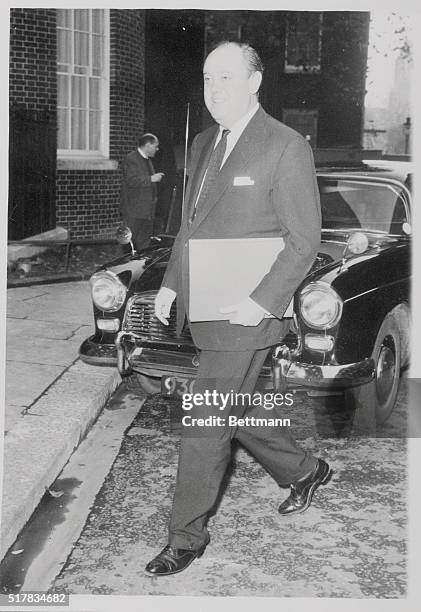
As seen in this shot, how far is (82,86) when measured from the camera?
9297mm

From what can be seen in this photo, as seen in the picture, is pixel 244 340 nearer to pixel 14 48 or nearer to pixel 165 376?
pixel 165 376

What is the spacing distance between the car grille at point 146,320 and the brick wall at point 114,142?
18.7 ft

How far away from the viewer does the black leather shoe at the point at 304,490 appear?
9.65ft

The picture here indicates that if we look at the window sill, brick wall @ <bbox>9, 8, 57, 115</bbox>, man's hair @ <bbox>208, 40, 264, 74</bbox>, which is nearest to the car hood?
man's hair @ <bbox>208, 40, 264, 74</bbox>

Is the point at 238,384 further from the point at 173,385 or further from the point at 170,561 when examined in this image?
the point at 173,385

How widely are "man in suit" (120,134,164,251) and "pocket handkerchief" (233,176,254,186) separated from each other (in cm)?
341

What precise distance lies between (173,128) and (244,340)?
28.1 feet

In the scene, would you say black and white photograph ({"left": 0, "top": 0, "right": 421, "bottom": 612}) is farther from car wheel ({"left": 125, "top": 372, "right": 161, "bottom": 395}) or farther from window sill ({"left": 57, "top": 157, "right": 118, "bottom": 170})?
window sill ({"left": 57, "top": 157, "right": 118, "bottom": 170})

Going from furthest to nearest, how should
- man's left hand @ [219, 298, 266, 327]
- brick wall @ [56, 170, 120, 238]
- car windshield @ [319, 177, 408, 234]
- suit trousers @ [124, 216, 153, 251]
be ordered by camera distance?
brick wall @ [56, 170, 120, 238], suit trousers @ [124, 216, 153, 251], car windshield @ [319, 177, 408, 234], man's left hand @ [219, 298, 266, 327]

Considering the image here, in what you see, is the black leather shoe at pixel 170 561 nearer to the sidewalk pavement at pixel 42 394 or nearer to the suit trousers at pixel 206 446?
the suit trousers at pixel 206 446

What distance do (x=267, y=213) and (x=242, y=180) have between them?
133mm

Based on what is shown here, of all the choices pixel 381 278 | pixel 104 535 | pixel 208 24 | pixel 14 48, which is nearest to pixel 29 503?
pixel 104 535

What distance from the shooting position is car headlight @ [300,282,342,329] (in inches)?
138

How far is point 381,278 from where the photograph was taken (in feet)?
12.5
